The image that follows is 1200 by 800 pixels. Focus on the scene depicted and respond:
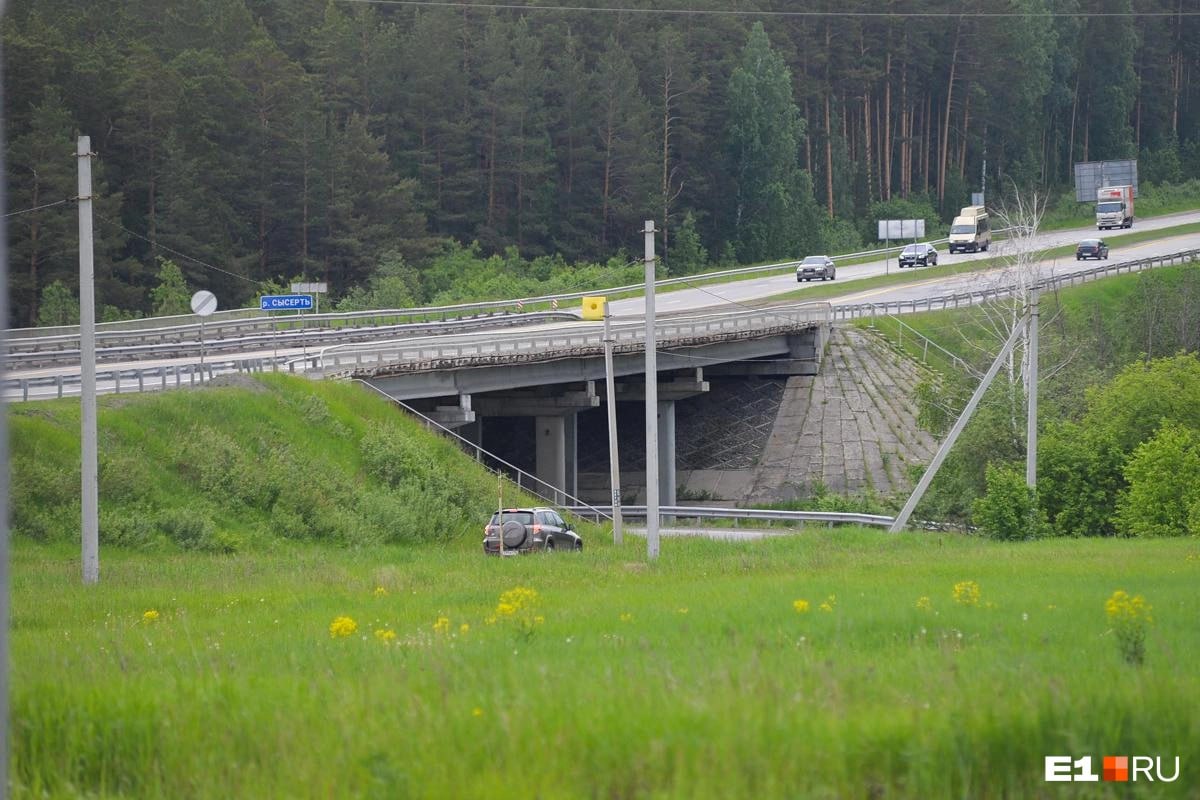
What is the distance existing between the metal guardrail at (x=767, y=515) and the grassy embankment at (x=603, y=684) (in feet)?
70.8

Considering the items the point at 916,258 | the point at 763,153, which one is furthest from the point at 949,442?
the point at 763,153

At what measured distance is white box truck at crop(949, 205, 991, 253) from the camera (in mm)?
91375

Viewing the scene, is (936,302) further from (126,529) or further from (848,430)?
(126,529)

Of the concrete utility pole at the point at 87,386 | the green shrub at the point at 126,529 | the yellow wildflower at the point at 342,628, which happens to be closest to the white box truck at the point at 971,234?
the green shrub at the point at 126,529

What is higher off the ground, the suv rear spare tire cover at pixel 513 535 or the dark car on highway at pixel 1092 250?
the dark car on highway at pixel 1092 250

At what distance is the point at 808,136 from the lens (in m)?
110

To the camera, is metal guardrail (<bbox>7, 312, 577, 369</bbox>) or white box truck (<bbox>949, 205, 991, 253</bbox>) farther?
white box truck (<bbox>949, 205, 991, 253</bbox>)

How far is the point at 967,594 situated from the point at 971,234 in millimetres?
79853

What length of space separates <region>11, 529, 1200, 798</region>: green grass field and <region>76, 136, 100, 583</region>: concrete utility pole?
21.1 feet

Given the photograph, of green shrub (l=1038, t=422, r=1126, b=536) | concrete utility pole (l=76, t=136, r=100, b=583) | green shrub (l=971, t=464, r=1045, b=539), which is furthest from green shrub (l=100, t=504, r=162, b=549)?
green shrub (l=1038, t=422, r=1126, b=536)

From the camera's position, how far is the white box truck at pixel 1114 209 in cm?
10362

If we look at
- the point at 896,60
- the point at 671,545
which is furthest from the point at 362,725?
the point at 896,60

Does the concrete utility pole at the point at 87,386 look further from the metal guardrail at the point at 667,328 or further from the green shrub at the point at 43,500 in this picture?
the green shrub at the point at 43,500

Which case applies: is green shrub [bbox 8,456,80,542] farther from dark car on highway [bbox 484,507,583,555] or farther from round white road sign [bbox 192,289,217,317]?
dark car on highway [bbox 484,507,583,555]
